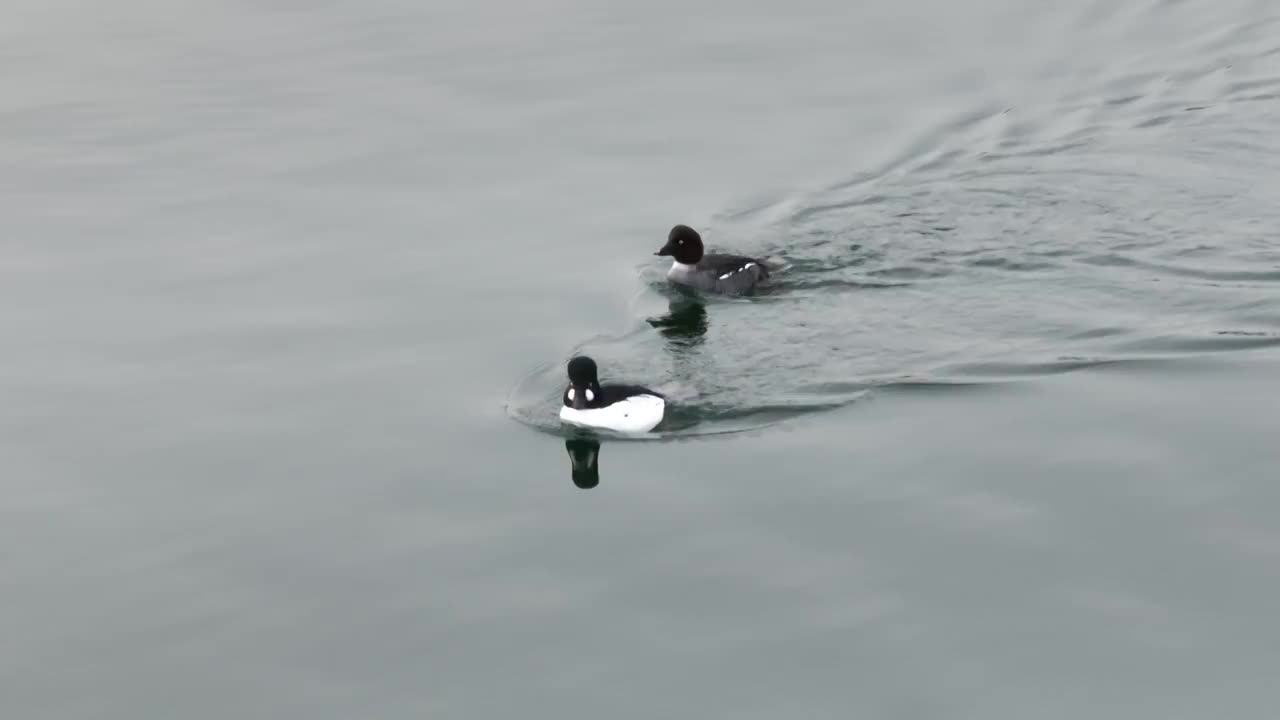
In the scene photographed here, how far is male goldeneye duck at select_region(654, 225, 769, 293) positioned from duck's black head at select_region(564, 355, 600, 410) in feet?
11.9

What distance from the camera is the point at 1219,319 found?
17625 mm

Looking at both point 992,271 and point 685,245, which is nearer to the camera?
point 992,271

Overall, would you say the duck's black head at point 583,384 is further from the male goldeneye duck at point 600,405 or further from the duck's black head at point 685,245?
the duck's black head at point 685,245

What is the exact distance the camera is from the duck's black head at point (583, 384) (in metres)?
16.2

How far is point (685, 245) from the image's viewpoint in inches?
782

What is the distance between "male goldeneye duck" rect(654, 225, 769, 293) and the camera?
64.6 ft

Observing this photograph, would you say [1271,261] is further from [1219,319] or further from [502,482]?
[502,482]

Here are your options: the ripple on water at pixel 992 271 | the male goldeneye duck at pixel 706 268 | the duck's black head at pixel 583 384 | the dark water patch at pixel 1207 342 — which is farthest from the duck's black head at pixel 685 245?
the dark water patch at pixel 1207 342

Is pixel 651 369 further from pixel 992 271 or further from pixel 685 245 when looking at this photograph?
pixel 992 271

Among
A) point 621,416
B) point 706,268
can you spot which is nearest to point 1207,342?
point 706,268

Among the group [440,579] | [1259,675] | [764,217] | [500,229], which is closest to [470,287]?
[500,229]

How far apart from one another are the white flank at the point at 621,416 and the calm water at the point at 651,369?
0.27m

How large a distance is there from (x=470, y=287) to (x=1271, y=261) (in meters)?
8.85

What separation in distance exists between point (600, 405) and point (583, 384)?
26cm
